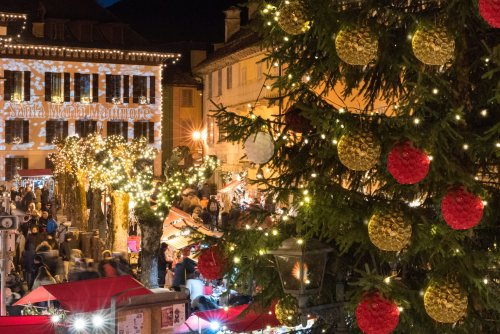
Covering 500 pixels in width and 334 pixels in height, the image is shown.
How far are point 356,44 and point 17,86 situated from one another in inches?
1431

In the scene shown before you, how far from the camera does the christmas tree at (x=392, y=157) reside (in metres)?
3.49

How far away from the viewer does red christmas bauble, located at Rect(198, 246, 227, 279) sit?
14.2 feet

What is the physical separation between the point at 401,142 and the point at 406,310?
1160mm

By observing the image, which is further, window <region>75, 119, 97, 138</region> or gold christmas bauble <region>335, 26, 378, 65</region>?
window <region>75, 119, 97, 138</region>

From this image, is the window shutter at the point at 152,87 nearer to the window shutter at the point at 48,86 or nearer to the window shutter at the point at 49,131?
the window shutter at the point at 48,86

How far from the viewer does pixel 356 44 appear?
3.50 metres

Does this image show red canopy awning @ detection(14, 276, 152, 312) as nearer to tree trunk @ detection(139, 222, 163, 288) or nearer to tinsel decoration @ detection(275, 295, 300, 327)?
tinsel decoration @ detection(275, 295, 300, 327)

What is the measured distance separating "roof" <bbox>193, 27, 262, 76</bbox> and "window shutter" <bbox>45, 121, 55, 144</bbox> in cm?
949

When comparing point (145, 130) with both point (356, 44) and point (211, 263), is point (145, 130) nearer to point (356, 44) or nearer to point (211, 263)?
point (211, 263)

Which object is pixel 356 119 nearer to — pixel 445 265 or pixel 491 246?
pixel 445 265

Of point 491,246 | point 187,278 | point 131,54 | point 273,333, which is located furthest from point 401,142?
point 131,54

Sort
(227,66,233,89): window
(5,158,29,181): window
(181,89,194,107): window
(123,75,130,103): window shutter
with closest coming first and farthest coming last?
(227,66,233,89): window < (5,158,29,181): window < (123,75,130,103): window shutter < (181,89,194,107): window

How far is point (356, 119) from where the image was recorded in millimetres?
3574

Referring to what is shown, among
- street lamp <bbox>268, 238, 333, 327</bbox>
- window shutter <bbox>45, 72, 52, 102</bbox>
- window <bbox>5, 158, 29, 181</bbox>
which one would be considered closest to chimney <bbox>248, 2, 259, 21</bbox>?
street lamp <bbox>268, 238, 333, 327</bbox>
